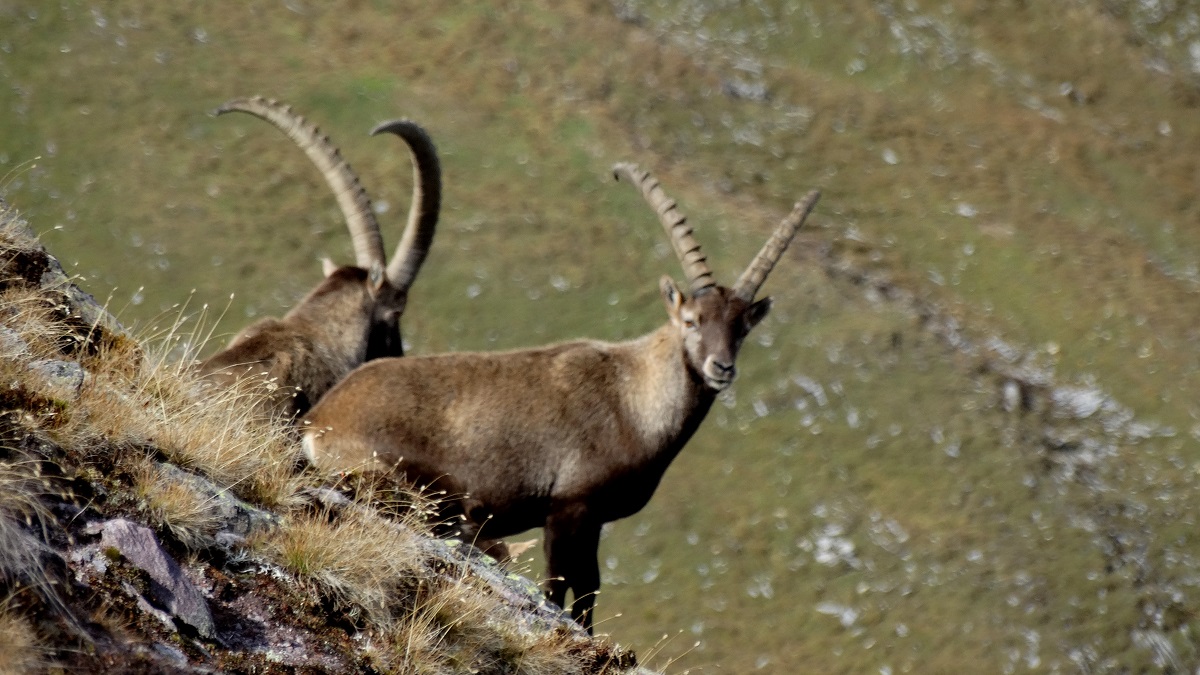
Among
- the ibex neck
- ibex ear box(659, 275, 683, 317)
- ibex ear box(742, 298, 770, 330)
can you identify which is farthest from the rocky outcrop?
ibex ear box(742, 298, 770, 330)

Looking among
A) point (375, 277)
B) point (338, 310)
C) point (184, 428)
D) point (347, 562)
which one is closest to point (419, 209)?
point (375, 277)

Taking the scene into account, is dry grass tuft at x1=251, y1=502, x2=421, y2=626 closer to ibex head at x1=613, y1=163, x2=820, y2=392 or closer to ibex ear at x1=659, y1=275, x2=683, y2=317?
ibex head at x1=613, y1=163, x2=820, y2=392

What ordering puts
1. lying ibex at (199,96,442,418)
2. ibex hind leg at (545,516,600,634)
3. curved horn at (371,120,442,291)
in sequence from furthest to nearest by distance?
curved horn at (371,120,442,291) < lying ibex at (199,96,442,418) < ibex hind leg at (545,516,600,634)

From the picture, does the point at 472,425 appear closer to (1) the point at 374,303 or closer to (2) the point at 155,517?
(1) the point at 374,303

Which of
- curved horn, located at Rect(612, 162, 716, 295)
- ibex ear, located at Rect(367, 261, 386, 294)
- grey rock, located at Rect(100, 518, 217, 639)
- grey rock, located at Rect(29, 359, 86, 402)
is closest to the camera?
grey rock, located at Rect(100, 518, 217, 639)

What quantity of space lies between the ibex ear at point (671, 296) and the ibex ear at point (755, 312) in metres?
0.64

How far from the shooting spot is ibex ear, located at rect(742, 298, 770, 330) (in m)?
12.5

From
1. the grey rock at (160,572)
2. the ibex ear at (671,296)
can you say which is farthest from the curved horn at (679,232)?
the grey rock at (160,572)

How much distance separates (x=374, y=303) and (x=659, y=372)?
3440 mm

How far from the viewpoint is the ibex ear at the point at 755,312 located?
12.5 m

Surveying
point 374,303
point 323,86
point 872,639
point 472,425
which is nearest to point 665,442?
point 472,425

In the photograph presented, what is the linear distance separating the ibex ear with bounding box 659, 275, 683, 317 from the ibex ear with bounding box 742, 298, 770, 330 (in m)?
0.64

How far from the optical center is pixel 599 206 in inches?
1352

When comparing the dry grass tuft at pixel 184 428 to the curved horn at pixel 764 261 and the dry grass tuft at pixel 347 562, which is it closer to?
the dry grass tuft at pixel 347 562
